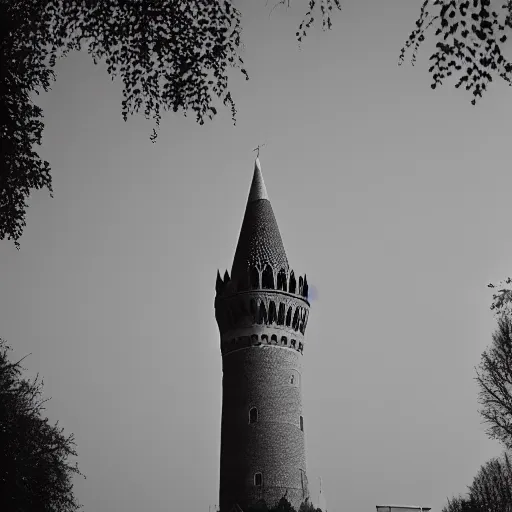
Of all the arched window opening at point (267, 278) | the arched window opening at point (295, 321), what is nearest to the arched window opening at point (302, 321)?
the arched window opening at point (295, 321)

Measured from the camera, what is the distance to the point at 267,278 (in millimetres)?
43688

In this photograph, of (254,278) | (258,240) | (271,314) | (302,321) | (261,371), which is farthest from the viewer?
(258,240)

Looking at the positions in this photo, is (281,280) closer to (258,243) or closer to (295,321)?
(295,321)

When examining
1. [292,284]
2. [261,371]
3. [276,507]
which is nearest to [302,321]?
[292,284]

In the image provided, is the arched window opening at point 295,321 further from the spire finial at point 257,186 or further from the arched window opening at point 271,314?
the spire finial at point 257,186

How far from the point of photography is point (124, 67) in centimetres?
1110

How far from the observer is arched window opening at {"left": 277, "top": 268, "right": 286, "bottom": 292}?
143 ft

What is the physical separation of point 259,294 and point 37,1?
32.9 m

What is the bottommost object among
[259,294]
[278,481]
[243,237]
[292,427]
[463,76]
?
[463,76]

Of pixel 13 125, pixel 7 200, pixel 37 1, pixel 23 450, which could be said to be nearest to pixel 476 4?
pixel 37 1

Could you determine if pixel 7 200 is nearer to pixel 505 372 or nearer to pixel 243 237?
pixel 505 372

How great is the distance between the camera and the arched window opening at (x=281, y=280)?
43.7 metres

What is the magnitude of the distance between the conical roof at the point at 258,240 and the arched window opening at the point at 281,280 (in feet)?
1.22

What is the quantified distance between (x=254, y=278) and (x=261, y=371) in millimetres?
5916
